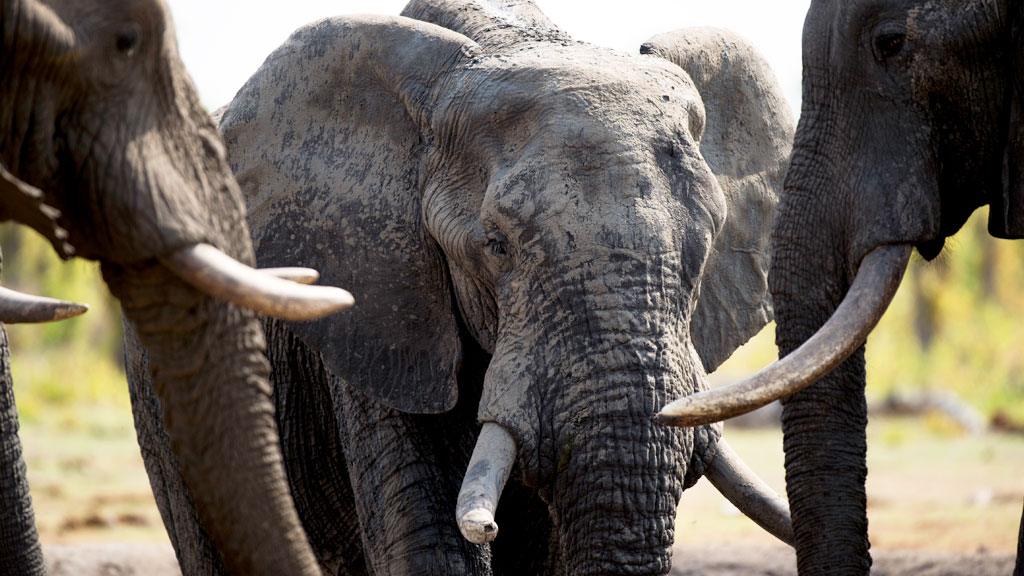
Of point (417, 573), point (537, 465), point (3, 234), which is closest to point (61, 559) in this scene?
point (417, 573)

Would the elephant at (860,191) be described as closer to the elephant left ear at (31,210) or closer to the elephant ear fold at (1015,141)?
the elephant ear fold at (1015,141)

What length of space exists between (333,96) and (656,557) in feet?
6.11

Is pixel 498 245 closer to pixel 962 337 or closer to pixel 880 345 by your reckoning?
pixel 962 337

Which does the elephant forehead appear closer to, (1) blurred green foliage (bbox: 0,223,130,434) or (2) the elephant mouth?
(2) the elephant mouth

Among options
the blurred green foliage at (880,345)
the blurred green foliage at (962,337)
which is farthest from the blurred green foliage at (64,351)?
the blurred green foliage at (962,337)

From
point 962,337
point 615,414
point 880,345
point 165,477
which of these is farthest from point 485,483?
point 880,345

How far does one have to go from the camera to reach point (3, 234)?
23.0 m

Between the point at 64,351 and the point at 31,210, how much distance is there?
17.2m

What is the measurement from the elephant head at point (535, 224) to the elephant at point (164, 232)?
76 centimetres

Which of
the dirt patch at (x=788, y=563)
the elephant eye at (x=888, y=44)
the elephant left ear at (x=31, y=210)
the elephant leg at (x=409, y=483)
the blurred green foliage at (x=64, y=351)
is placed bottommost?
the blurred green foliage at (x=64, y=351)

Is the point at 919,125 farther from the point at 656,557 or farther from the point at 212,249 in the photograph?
the point at 212,249

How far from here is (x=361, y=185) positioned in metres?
5.48

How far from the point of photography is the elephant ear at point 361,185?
5.37 meters

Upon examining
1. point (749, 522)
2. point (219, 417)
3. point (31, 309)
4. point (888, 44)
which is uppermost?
point (888, 44)
